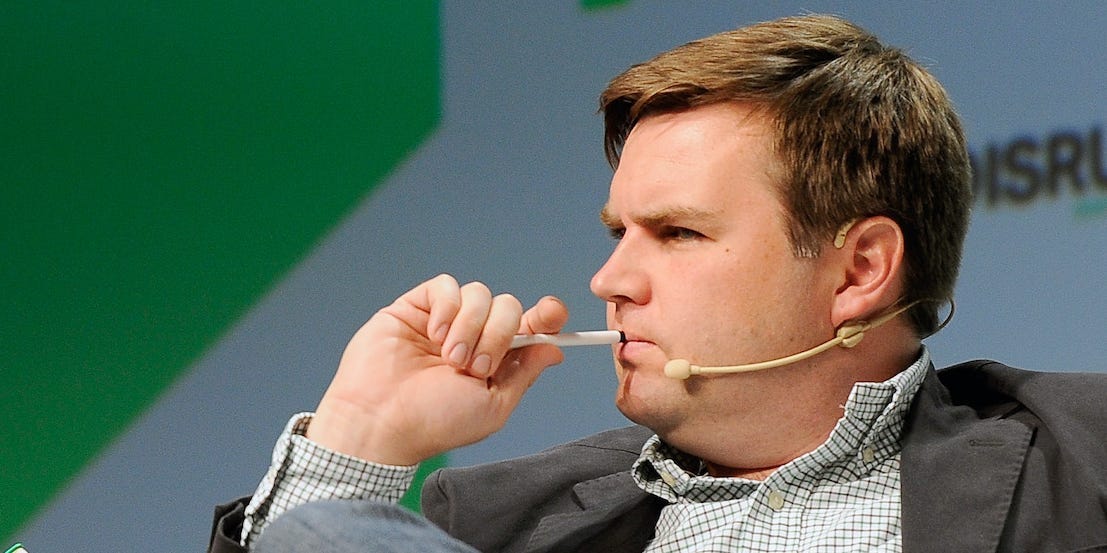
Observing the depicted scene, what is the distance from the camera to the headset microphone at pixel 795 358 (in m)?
1.46

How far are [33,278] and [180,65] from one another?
544mm

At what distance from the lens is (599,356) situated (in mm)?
2439

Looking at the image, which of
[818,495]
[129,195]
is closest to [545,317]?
[818,495]

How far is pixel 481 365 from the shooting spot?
55.1 inches

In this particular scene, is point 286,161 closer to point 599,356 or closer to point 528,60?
point 528,60

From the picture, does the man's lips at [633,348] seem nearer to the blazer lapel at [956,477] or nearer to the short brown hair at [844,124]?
the short brown hair at [844,124]

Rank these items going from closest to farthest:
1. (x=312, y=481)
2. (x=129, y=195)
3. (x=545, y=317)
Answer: (x=312, y=481), (x=545, y=317), (x=129, y=195)

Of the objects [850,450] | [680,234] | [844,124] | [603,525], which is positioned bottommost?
[603,525]

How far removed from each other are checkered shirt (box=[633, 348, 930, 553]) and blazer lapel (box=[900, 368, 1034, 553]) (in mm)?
32

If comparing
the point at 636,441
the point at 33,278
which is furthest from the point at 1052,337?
the point at 33,278

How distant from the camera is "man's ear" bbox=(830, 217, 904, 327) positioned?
1.51 m

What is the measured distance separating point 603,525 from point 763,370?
27 centimetres

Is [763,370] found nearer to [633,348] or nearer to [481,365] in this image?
[633,348]

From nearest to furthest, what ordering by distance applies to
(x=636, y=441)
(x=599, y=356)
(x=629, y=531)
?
(x=629, y=531)
(x=636, y=441)
(x=599, y=356)
